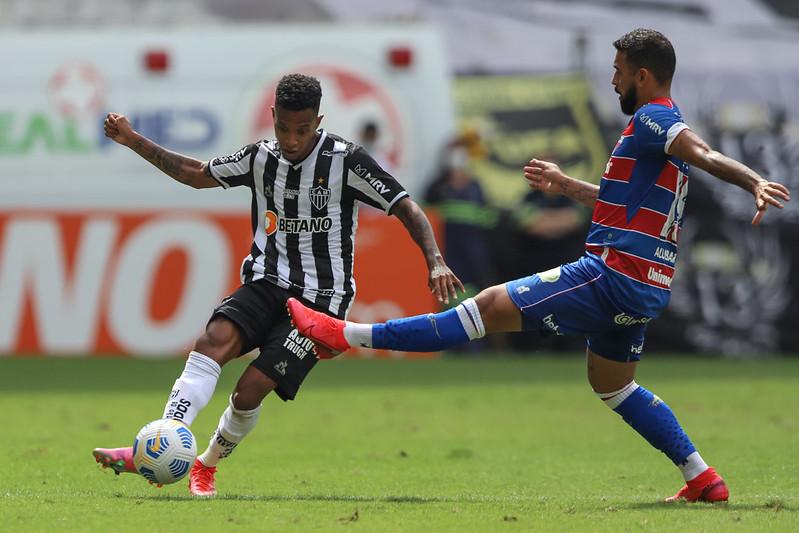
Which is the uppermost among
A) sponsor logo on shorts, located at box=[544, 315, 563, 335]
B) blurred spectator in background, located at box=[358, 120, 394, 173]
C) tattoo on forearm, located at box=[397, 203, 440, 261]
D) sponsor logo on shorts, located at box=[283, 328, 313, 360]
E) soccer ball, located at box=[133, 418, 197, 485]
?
tattoo on forearm, located at box=[397, 203, 440, 261]

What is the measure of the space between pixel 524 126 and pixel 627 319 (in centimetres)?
1109

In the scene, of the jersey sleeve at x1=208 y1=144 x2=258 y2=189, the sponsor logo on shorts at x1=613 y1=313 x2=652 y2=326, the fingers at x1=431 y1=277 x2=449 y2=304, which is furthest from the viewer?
the jersey sleeve at x1=208 y1=144 x2=258 y2=189

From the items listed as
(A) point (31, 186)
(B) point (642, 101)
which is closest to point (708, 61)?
(A) point (31, 186)

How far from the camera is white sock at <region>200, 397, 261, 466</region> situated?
23.6 feet

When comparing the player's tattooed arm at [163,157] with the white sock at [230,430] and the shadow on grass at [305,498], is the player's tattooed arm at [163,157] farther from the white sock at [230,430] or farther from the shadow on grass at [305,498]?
the shadow on grass at [305,498]

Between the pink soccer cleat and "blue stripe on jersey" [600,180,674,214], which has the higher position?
"blue stripe on jersey" [600,180,674,214]

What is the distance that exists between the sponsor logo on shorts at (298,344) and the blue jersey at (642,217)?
151cm

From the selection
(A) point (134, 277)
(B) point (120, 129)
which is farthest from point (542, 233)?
(B) point (120, 129)

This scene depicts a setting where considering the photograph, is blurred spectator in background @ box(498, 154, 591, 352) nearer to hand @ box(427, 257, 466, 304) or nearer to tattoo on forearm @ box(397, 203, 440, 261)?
tattoo on forearm @ box(397, 203, 440, 261)

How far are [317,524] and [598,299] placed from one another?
175cm

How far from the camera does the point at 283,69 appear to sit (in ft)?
57.7

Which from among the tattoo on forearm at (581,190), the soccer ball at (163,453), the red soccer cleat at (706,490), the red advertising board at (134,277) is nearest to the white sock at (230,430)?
the soccer ball at (163,453)

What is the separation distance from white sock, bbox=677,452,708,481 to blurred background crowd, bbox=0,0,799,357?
9020 millimetres

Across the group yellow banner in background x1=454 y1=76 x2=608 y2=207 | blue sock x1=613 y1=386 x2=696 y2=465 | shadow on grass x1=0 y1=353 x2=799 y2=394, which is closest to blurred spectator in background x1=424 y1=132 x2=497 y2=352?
yellow banner in background x1=454 y1=76 x2=608 y2=207
